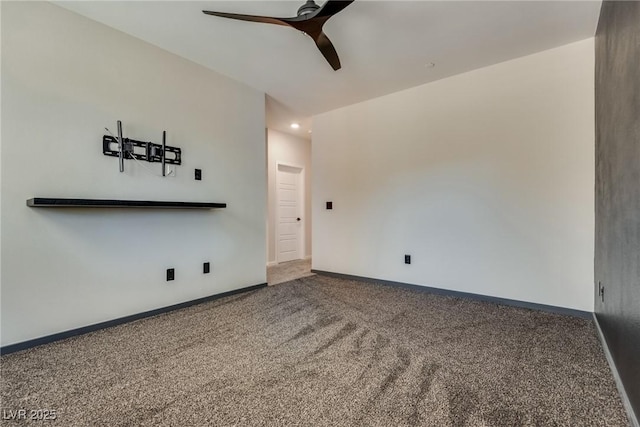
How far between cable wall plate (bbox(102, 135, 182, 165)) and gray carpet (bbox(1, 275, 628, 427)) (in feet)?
4.74

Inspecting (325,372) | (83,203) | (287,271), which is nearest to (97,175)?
(83,203)

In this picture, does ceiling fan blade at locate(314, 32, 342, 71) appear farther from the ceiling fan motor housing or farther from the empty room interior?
the ceiling fan motor housing

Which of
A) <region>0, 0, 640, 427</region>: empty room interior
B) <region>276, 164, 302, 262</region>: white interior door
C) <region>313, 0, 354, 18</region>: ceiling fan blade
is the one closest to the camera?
<region>0, 0, 640, 427</region>: empty room interior

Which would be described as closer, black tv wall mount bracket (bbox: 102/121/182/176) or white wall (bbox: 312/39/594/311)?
black tv wall mount bracket (bbox: 102/121/182/176)

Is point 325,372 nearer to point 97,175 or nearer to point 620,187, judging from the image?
point 620,187

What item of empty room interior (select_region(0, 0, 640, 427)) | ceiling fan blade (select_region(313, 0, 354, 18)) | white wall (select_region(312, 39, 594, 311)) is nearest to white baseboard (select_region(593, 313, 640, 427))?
empty room interior (select_region(0, 0, 640, 427))

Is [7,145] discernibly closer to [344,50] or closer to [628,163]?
[344,50]

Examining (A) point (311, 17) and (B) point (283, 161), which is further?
(B) point (283, 161)

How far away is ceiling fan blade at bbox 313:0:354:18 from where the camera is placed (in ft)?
5.24

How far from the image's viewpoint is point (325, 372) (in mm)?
1618

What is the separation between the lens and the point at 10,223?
1876mm

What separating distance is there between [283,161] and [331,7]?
3752mm

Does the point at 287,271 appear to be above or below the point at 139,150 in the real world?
below

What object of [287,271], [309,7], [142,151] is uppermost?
[309,7]
